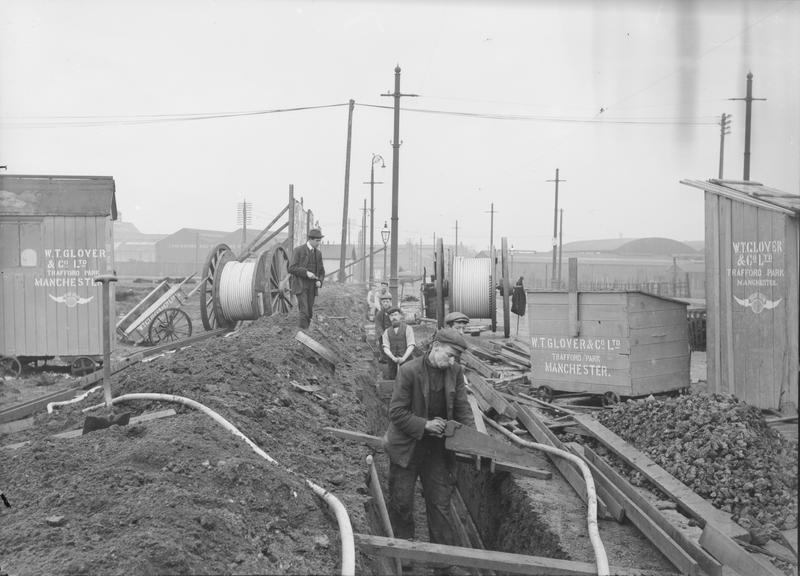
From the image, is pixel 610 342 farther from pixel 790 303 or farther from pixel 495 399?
pixel 790 303

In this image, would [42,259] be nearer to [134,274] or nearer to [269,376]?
[269,376]

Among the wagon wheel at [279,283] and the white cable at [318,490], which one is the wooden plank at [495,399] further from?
the wagon wheel at [279,283]

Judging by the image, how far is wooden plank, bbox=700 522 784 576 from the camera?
4146 mm

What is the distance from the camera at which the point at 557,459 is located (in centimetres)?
645

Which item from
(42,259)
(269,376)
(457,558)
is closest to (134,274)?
(42,259)

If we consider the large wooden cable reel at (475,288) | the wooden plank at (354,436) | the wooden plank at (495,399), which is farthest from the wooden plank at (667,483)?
the large wooden cable reel at (475,288)

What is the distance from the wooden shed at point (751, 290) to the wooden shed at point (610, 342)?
74cm

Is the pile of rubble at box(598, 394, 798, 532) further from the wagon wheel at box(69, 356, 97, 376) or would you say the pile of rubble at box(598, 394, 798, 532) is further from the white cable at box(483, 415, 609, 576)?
the wagon wheel at box(69, 356, 97, 376)

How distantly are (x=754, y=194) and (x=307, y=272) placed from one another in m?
6.60

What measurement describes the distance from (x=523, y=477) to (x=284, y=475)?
2.99 m

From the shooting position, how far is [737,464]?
5.88 metres

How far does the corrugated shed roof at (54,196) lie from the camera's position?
39.2 ft

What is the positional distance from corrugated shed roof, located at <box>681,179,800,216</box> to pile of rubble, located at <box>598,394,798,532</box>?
2476mm

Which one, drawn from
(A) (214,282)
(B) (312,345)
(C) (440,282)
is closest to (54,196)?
(A) (214,282)
